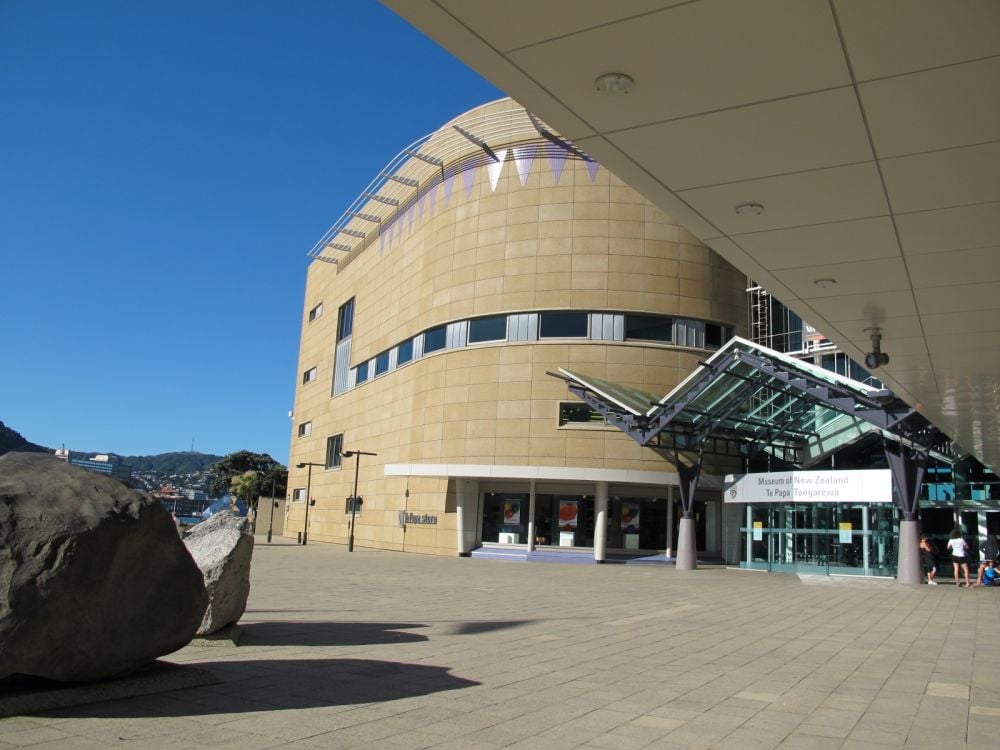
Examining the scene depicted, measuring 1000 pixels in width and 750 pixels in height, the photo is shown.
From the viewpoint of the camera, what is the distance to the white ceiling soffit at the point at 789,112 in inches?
146

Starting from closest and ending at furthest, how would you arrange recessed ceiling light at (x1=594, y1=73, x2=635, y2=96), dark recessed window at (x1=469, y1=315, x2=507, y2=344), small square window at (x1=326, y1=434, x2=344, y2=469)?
recessed ceiling light at (x1=594, y1=73, x2=635, y2=96) → dark recessed window at (x1=469, y1=315, x2=507, y2=344) → small square window at (x1=326, y1=434, x2=344, y2=469)

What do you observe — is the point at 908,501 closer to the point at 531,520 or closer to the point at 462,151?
the point at 531,520

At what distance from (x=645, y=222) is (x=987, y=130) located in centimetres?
3233

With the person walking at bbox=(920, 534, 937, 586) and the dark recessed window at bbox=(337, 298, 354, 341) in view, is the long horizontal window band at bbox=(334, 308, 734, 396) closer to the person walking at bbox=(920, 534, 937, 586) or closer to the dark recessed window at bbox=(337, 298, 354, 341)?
the person walking at bbox=(920, 534, 937, 586)

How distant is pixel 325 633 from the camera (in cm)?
1078

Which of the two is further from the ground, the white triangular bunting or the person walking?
the white triangular bunting

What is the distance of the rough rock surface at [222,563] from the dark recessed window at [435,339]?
93.7ft

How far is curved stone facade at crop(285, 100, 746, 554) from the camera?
115 ft

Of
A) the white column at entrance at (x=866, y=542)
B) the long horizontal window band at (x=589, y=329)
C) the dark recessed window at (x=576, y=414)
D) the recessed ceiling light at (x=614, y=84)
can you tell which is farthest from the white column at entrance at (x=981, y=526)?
the recessed ceiling light at (x=614, y=84)

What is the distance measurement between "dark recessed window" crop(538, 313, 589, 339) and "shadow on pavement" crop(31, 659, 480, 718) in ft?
90.4

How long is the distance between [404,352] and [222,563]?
111ft

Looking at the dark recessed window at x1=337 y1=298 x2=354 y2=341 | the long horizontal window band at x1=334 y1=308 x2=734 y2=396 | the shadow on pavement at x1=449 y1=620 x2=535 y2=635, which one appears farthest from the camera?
the dark recessed window at x1=337 y1=298 x2=354 y2=341

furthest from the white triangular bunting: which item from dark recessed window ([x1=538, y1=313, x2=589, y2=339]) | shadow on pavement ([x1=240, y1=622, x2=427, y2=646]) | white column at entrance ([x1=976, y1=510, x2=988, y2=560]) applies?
shadow on pavement ([x1=240, y1=622, x2=427, y2=646])

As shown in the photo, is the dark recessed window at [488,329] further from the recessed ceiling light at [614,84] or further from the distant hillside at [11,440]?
the distant hillside at [11,440]
